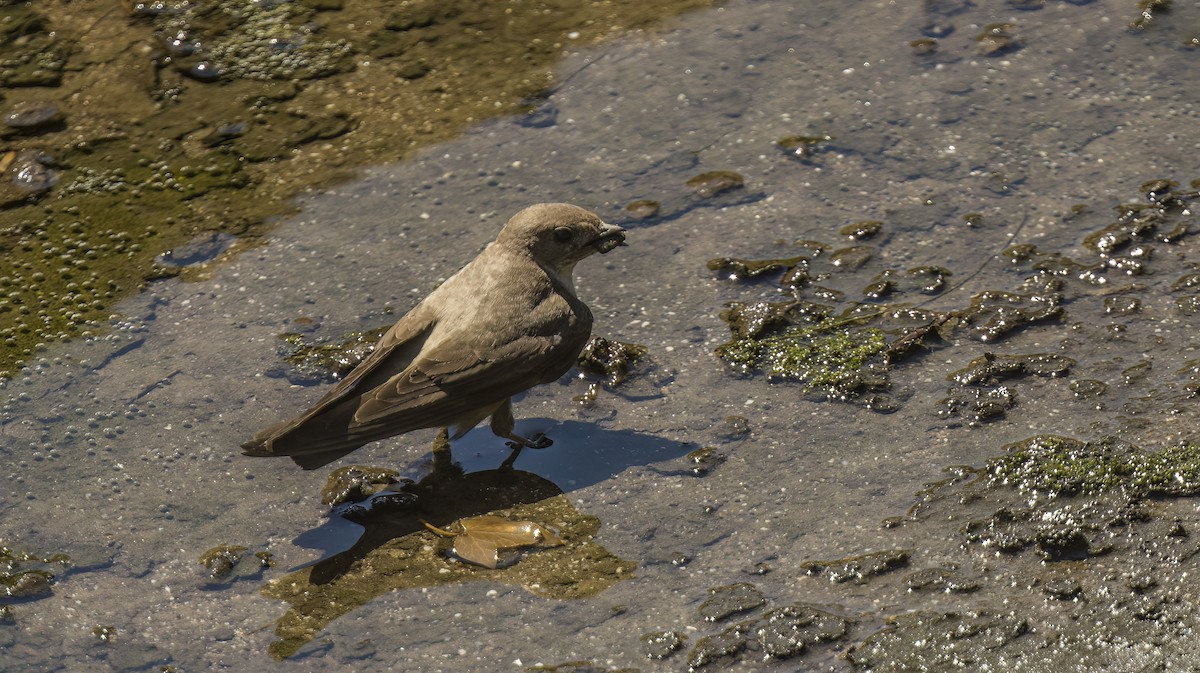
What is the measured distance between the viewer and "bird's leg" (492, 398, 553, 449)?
575cm

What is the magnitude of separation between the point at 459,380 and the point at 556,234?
944mm

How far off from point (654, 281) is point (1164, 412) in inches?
96.7

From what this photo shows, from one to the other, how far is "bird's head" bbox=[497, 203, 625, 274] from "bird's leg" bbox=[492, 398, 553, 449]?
76 cm

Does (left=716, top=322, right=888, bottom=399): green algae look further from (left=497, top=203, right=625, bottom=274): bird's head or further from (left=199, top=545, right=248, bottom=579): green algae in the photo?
(left=199, top=545, right=248, bottom=579): green algae

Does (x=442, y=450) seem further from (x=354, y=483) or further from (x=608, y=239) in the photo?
(x=608, y=239)

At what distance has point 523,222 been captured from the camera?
6.11 m

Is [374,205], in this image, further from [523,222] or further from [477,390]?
[477,390]

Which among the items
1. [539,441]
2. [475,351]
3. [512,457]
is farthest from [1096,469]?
[475,351]

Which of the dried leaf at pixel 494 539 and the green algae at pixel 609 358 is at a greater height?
the green algae at pixel 609 358

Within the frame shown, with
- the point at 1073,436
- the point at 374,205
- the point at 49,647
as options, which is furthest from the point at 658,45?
the point at 49,647

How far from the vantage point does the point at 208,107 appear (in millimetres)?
8102

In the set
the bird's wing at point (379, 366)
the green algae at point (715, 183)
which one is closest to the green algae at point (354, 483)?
the bird's wing at point (379, 366)

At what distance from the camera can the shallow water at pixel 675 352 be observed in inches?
190

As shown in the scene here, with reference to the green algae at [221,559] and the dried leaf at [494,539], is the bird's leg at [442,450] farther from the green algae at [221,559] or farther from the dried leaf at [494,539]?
the green algae at [221,559]
